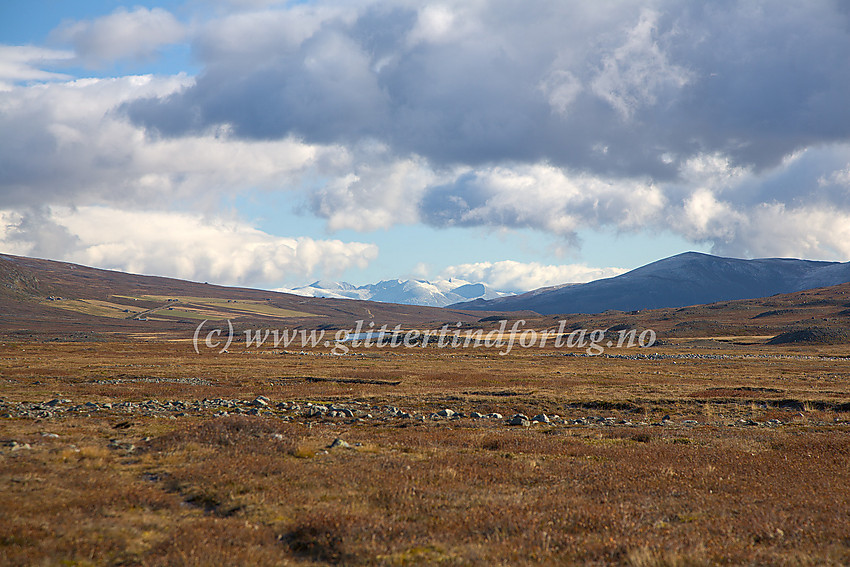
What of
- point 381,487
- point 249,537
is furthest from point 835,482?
point 249,537

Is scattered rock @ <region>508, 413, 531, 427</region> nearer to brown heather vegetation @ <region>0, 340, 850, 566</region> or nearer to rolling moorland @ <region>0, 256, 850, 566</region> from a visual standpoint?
rolling moorland @ <region>0, 256, 850, 566</region>

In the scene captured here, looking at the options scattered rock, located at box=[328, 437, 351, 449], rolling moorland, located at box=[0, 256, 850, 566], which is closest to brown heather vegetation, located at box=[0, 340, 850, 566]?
rolling moorland, located at box=[0, 256, 850, 566]

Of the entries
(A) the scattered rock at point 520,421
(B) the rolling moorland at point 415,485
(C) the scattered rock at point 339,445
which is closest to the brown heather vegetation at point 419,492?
(B) the rolling moorland at point 415,485

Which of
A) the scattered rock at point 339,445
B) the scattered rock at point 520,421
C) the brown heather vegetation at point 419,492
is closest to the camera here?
the brown heather vegetation at point 419,492

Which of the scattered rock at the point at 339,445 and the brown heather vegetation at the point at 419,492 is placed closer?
the brown heather vegetation at the point at 419,492

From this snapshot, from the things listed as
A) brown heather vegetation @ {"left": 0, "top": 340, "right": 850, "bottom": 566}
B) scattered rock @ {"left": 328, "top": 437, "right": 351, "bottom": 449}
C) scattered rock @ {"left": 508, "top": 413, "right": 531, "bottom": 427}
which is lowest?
scattered rock @ {"left": 508, "top": 413, "right": 531, "bottom": 427}

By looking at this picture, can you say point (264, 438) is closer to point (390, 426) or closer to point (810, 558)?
point (390, 426)

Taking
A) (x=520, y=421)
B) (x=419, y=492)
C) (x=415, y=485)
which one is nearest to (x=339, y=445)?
(x=415, y=485)

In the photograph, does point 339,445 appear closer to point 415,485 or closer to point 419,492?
point 415,485

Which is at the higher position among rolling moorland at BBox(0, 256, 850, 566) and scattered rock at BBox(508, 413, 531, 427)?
rolling moorland at BBox(0, 256, 850, 566)

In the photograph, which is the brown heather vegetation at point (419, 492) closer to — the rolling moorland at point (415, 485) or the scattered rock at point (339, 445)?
the rolling moorland at point (415, 485)

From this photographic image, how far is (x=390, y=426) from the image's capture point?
23875 millimetres

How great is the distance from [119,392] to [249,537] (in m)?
31.2

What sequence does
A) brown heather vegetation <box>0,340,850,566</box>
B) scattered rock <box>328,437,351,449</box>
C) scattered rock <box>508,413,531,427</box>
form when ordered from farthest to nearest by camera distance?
scattered rock <box>508,413,531,427</box>
scattered rock <box>328,437,351,449</box>
brown heather vegetation <box>0,340,850,566</box>
